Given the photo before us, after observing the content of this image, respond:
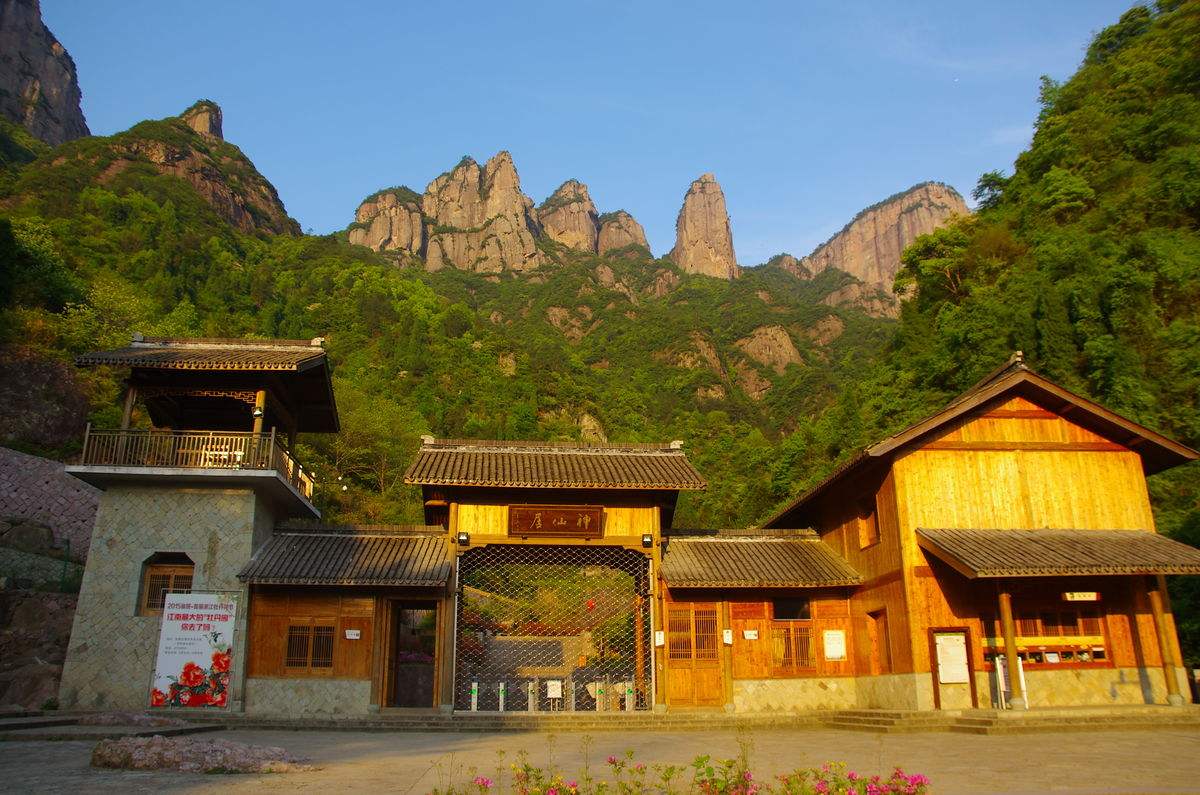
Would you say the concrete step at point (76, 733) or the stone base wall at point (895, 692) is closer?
the concrete step at point (76, 733)

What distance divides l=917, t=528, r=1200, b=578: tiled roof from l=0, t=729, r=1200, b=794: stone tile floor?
260 centimetres

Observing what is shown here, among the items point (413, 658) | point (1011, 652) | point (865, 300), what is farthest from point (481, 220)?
point (1011, 652)

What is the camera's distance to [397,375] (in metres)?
56.7

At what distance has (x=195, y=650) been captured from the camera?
15.4 m

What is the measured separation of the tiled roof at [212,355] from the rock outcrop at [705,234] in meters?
128

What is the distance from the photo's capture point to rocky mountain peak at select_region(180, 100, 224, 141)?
98.8 metres

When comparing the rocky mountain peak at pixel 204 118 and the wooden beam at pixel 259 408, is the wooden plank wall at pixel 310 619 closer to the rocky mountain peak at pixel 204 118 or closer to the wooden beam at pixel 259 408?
Result: the wooden beam at pixel 259 408

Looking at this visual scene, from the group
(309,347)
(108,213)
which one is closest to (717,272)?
(108,213)

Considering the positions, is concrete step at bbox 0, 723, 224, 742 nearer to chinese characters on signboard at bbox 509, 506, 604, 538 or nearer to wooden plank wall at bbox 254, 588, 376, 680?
wooden plank wall at bbox 254, 588, 376, 680

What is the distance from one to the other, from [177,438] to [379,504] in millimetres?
23705

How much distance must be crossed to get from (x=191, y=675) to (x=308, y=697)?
2.20m


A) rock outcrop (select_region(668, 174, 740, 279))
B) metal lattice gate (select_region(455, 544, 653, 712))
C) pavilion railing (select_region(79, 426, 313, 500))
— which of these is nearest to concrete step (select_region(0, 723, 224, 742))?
pavilion railing (select_region(79, 426, 313, 500))

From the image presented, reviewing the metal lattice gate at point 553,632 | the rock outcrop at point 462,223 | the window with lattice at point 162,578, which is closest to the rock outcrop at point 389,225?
the rock outcrop at point 462,223

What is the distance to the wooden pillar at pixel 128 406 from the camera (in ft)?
53.4
